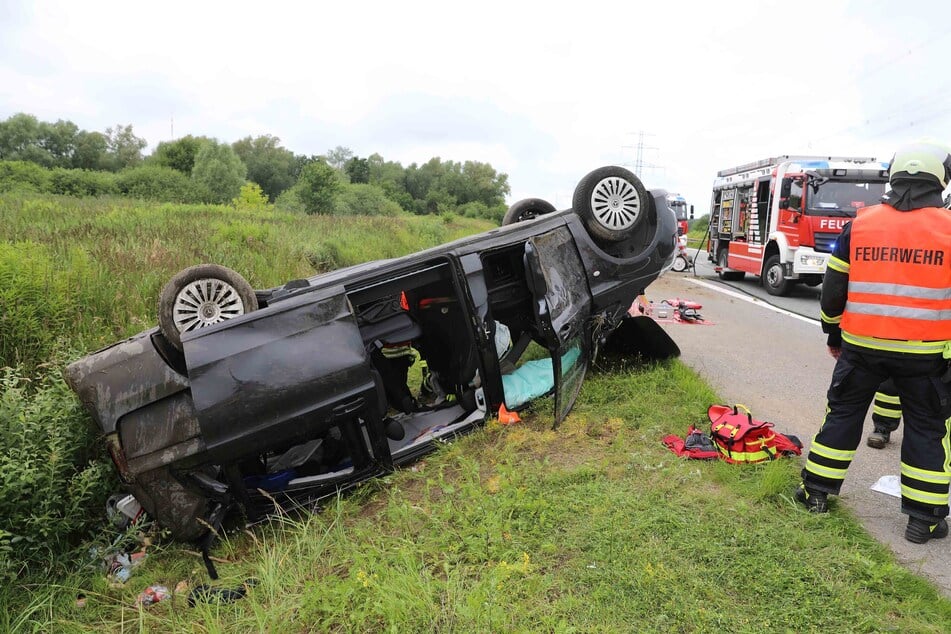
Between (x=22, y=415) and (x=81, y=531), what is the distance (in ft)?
2.23

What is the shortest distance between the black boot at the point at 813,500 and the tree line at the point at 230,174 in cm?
2115

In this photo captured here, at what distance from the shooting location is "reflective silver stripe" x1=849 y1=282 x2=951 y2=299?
241 cm

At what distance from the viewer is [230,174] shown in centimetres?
4206

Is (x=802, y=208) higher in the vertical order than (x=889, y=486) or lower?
higher

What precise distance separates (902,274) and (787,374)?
280cm

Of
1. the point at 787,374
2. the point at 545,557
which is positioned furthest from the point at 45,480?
the point at 787,374

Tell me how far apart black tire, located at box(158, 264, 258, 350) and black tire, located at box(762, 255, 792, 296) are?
32.0ft

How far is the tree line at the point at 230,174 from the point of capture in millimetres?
33375

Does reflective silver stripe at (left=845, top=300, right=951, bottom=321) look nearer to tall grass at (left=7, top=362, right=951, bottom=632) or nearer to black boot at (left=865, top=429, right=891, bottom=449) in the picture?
tall grass at (left=7, top=362, right=951, bottom=632)

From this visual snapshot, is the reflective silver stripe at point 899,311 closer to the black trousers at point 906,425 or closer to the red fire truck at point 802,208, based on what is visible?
the black trousers at point 906,425

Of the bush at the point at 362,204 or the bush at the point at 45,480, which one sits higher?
the bush at the point at 45,480

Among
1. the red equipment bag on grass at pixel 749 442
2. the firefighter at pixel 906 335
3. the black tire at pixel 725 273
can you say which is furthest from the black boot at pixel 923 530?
the black tire at pixel 725 273

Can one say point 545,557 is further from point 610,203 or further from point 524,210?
point 524,210

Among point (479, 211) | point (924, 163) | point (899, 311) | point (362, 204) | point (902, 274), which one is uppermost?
point (924, 163)
